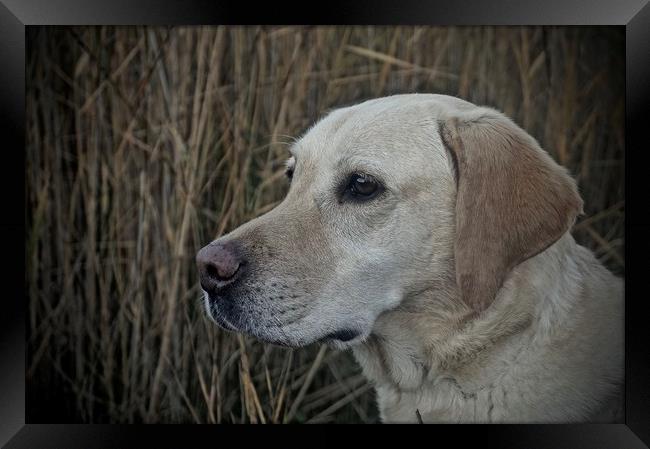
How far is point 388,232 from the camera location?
221cm

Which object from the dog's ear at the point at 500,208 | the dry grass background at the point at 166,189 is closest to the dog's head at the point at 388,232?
the dog's ear at the point at 500,208

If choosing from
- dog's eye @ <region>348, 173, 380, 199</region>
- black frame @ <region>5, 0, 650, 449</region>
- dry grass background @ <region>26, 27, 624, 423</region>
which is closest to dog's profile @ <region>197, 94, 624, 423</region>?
dog's eye @ <region>348, 173, 380, 199</region>

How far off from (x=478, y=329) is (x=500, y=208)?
0.40 m

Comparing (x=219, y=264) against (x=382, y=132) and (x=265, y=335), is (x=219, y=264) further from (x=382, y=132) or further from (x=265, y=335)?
(x=382, y=132)

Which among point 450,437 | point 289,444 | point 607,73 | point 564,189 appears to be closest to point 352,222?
point 564,189

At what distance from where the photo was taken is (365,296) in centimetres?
222

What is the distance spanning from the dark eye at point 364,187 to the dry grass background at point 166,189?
2.56 ft

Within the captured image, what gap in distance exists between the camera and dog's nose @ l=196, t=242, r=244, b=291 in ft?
7.02

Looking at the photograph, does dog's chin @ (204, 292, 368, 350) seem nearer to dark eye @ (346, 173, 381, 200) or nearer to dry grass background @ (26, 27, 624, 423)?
dark eye @ (346, 173, 381, 200)

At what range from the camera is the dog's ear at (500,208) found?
217 cm
